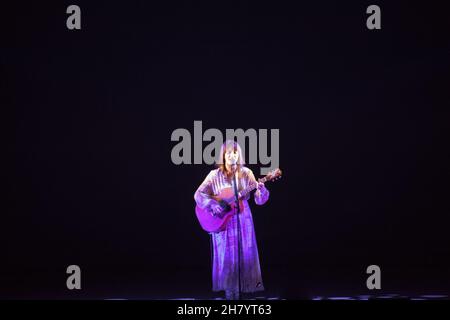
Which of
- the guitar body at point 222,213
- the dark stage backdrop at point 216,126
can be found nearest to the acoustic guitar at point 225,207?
the guitar body at point 222,213

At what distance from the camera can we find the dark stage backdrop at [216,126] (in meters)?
6.12

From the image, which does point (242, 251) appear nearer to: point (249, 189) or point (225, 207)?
point (225, 207)

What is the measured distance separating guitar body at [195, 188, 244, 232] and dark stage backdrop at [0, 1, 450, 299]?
1831mm

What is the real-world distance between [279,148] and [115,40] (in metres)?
2.25

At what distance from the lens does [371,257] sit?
6.30m

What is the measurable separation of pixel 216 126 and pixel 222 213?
2012mm

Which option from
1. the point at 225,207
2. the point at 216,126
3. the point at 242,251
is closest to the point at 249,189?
the point at 225,207

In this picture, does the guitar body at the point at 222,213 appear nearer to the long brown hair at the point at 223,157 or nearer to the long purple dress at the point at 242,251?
the long purple dress at the point at 242,251

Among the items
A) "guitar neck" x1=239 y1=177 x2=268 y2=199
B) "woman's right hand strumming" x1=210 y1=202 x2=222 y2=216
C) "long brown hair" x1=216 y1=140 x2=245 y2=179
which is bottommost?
"woman's right hand strumming" x1=210 y1=202 x2=222 y2=216

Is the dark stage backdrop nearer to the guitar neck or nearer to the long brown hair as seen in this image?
the long brown hair

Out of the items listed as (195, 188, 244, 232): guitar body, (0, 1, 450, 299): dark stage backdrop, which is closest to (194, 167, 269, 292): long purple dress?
(195, 188, 244, 232): guitar body

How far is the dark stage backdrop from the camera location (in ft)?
20.1

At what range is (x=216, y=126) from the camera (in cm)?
607
